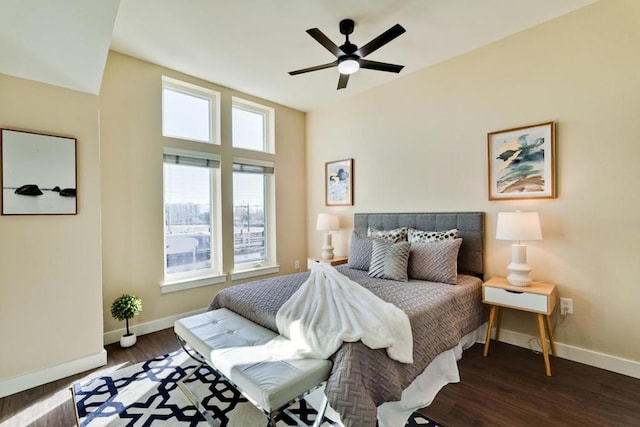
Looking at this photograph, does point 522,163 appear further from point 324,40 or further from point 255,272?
point 255,272

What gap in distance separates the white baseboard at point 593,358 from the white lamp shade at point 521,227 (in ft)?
3.31

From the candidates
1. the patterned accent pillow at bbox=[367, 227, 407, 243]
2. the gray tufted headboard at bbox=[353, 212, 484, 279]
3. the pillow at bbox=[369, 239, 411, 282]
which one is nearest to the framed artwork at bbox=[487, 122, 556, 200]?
the gray tufted headboard at bbox=[353, 212, 484, 279]

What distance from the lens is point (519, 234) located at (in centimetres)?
241

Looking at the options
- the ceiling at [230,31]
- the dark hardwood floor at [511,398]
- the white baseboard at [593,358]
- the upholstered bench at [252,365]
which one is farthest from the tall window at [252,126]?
the white baseboard at [593,358]

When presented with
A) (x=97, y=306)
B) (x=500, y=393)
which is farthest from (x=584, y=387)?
(x=97, y=306)

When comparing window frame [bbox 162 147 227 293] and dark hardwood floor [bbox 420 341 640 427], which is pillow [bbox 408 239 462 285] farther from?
window frame [bbox 162 147 227 293]

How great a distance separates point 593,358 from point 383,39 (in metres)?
3.03

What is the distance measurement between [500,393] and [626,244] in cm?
151

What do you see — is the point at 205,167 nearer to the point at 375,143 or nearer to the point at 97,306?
the point at 97,306

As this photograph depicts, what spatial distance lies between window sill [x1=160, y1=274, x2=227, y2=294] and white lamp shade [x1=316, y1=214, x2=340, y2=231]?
1.43 m

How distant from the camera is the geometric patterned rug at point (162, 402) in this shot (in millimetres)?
1807

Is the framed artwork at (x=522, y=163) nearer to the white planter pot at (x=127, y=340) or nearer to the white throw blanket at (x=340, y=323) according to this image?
the white throw blanket at (x=340, y=323)

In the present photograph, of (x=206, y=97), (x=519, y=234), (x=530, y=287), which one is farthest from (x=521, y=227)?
(x=206, y=97)

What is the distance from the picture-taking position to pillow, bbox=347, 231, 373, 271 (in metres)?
3.23
